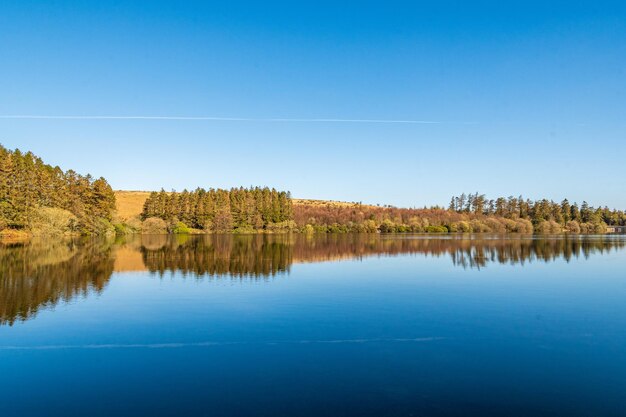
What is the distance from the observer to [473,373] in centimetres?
884

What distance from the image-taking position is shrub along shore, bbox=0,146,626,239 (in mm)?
59812

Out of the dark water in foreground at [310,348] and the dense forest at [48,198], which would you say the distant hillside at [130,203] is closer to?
the dense forest at [48,198]

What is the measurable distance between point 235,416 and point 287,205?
9883 centimetres

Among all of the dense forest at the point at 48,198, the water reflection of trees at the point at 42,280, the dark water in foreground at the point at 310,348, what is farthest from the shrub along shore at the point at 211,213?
the dark water in foreground at the point at 310,348

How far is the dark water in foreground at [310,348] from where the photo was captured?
7.50m

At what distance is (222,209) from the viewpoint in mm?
96125

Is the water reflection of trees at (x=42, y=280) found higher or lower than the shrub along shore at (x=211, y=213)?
lower

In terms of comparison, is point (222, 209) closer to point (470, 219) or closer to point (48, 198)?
point (48, 198)

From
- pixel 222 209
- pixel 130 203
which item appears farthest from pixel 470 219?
pixel 130 203

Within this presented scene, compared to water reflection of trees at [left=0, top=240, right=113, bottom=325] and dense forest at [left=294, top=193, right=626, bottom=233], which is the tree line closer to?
dense forest at [left=294, top=193, right=626, bottom=233]

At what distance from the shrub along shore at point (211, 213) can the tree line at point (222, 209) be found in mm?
205

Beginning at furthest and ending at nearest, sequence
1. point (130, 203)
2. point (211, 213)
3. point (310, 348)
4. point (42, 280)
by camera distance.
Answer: point (130, 203) < point (211, 213) < point (42, 280) < point (310, 348)

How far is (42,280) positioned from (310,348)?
15535 mm

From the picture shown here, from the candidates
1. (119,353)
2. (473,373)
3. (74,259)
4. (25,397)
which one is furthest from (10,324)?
(74,259)
